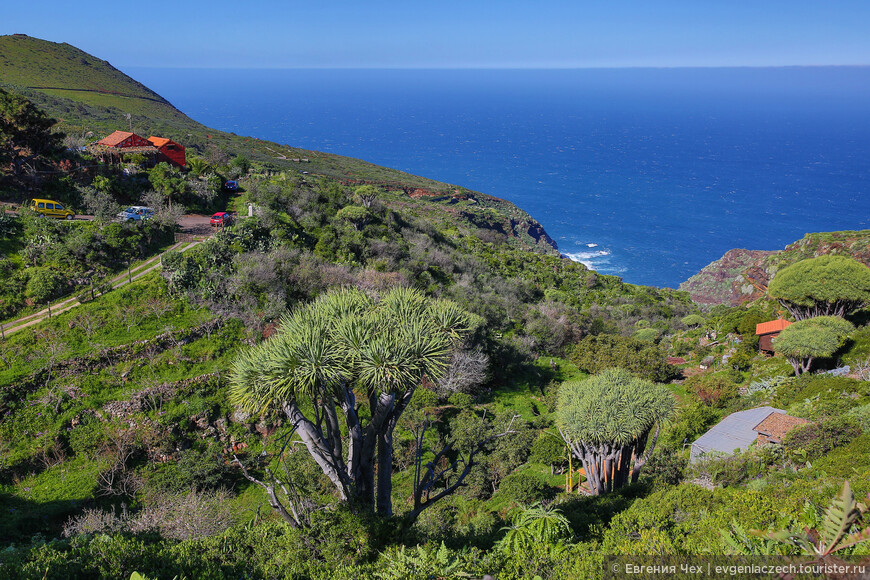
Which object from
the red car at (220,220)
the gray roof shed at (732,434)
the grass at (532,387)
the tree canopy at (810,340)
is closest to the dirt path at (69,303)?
the red car at (220,220)

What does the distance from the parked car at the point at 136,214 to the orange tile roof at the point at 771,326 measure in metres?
33.7

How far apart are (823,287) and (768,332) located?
3.49m

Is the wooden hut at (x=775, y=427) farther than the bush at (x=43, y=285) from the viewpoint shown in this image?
No

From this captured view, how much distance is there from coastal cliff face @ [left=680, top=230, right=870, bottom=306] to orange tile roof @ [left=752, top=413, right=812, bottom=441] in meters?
24.9

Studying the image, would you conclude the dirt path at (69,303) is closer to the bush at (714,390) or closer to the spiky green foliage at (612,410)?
the spiky green foliage at (612,410)

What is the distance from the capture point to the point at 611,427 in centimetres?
1184

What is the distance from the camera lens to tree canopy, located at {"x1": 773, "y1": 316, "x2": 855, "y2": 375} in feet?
68.3

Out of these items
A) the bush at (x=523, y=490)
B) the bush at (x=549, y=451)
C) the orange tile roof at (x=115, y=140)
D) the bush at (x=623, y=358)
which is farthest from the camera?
the orange tile roof at (x=115, y=140)

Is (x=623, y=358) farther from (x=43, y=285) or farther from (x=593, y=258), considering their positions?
(x=593, y=258)

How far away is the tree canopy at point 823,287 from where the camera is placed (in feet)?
78.0

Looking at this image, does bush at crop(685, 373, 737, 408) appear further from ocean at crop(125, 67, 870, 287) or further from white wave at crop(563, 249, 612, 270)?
white wave at crop(563, 249, 612, 270)

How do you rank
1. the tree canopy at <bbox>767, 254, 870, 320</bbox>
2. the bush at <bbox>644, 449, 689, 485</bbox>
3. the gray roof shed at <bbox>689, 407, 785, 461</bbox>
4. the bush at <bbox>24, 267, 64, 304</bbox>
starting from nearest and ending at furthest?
the bush at <bbox>644, 449, 689, 485</bbox> → the gray roof shed at <bbox>689, 407, 785, 461</bbox> → the bush at <bbox>24, 267, 64, 304</bbox> → the tree canopy at <bbox>767, 254, 870, 320</bbox>

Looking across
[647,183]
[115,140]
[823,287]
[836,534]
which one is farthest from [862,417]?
[647,183]

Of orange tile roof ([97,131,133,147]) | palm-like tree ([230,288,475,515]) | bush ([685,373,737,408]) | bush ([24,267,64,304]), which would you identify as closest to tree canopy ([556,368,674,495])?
palm-like tree ([230,288,475,515])
